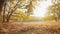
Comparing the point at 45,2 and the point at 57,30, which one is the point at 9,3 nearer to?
the point at 45,2

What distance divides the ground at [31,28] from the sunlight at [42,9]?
0.51 feet

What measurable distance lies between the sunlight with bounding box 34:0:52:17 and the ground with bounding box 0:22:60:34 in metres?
0.15

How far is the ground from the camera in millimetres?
1978

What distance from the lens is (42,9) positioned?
205cm

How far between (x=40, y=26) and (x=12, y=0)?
64 centimetres

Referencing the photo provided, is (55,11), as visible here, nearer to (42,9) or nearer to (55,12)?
(55,12)

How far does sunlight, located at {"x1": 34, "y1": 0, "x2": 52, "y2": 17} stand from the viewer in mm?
2041

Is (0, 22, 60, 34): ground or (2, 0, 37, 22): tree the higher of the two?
(2, 0, 37, 22): tree

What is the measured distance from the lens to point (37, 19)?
6.63 feet

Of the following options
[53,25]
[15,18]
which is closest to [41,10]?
[53,25]

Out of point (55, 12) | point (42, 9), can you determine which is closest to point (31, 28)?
point (42, 9)

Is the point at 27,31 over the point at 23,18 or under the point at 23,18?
under

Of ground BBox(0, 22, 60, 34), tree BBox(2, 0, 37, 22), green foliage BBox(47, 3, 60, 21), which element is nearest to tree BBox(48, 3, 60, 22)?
green foliage BBox(47, 3, 60, 21)

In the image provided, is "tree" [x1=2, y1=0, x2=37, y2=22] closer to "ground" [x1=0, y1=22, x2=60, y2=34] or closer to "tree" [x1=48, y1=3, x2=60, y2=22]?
"ground" [x1=0, y1=22, x2=60, y2=34]
